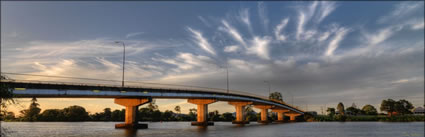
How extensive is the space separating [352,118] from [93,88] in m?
149

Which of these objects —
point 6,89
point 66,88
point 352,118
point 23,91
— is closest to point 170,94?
point 66,88

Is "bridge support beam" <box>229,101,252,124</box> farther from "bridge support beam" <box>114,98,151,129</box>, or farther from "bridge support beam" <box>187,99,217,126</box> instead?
"bridge support beam" <box>114,98,151,129</box>

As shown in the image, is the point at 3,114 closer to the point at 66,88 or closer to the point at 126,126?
the point at 66,88

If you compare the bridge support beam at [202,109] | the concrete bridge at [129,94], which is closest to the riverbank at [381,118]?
the concrete bridge at [129,94]

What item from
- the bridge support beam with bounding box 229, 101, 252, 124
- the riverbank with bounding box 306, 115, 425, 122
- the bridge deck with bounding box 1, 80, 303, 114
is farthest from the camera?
the riverbank with bounding box 306, 115, 425, 122

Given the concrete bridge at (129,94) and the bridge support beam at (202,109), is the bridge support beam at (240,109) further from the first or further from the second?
the bridge support beam at (202,109)

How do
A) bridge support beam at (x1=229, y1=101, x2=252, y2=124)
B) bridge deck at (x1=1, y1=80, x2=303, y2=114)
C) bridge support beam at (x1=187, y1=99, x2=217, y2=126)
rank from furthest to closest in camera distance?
bridge support beam at (x1=229, y1=101, x2=252, y2=124)
bridge support beam at (x1=187, y1=99, x2=217, y2=126)
bridge deck at (x1=1, y1=80, x2=303, y2=114)

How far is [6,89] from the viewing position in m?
19.0

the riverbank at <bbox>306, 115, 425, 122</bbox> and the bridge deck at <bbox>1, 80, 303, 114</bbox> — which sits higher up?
the bridge deck at <bbox>1, 80, 303, 114</bbox>

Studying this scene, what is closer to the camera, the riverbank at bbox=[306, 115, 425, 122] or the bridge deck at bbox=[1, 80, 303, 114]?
the bridge deck at bbox=[1, 80, 303, 114]

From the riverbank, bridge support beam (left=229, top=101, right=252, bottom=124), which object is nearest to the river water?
bridge support beam (left=229, top=101, right=252, bottom=124)

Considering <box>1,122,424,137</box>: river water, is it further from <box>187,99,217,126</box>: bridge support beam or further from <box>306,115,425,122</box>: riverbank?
<box>306,115,425,122</box>: riverbank


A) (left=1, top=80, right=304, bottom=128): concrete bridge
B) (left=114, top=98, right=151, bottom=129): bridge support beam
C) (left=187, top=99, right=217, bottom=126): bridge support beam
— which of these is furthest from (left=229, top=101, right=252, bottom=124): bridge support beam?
(left=114, top=98, right=151, bottom=129): bridge support beam

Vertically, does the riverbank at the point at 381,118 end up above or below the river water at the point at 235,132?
below
